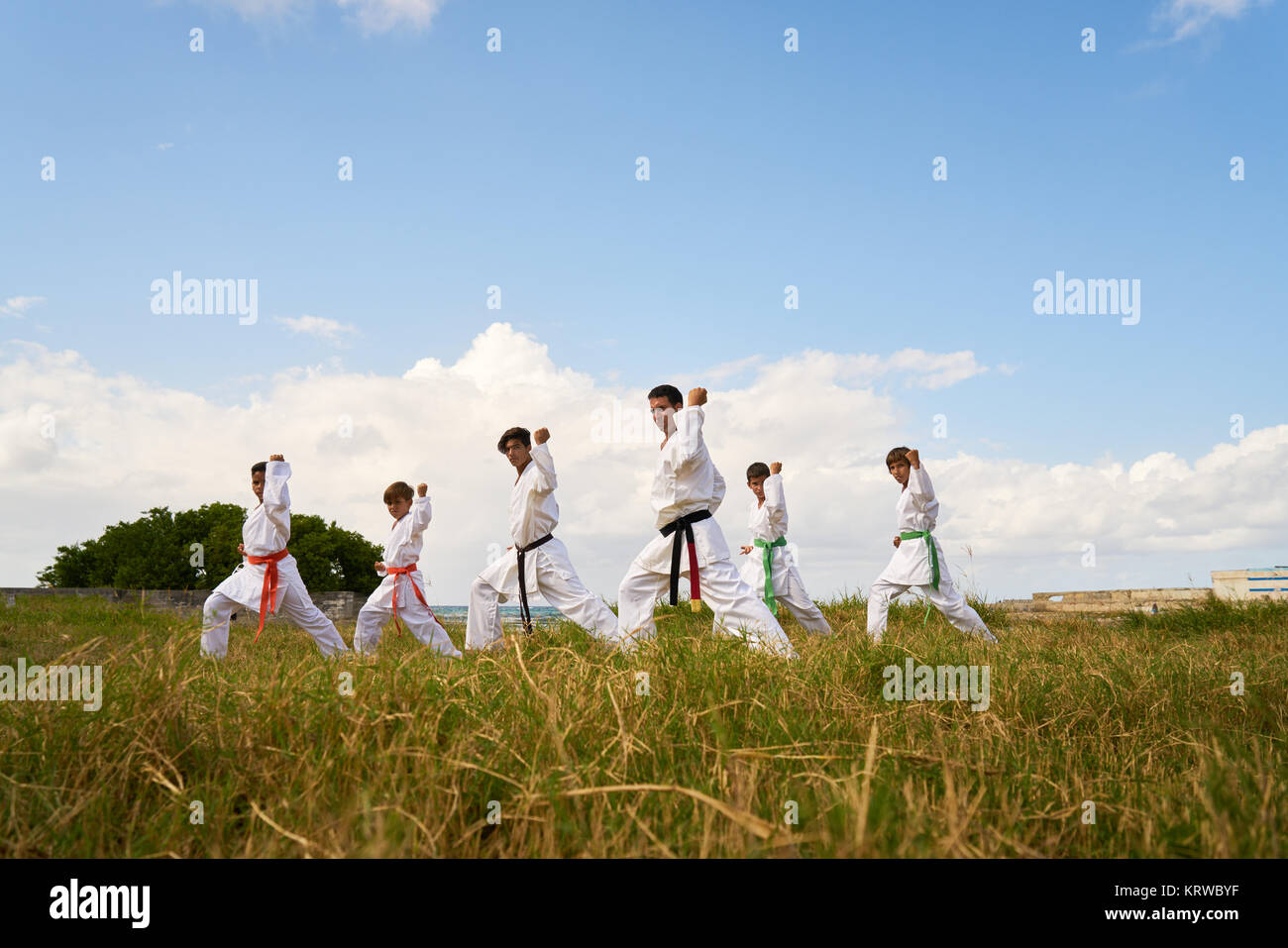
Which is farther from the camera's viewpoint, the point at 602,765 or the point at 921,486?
the point at 921,486

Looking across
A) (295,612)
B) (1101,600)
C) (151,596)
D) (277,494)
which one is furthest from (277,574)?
(1101,600)

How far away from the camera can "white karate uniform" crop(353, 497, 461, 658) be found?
348 inches

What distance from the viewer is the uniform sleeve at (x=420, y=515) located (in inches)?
353

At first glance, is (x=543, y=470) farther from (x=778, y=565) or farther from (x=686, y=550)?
(x=778, y=565)

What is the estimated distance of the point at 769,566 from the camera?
9836 millimetres

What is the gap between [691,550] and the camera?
6.31 metres

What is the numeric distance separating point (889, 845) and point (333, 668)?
2356 millimetres

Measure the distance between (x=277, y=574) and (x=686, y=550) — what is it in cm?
450

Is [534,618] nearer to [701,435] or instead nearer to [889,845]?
[701,435]

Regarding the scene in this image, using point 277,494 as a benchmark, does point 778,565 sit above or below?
below

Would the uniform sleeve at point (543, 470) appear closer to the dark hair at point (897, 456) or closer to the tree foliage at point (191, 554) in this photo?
the dark hair at point (897, 456)

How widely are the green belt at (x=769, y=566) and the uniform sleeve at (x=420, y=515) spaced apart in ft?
12.9

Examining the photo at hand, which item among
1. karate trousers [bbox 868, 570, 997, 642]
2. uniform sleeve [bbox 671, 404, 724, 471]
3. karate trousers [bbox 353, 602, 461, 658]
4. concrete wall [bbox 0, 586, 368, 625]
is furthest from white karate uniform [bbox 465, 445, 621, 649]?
concrete wall [bbox 0, 586, 368, 625]
